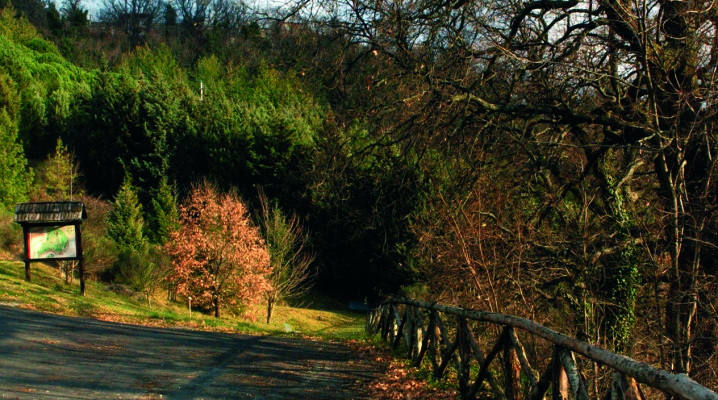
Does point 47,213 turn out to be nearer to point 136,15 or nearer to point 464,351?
point 464,351

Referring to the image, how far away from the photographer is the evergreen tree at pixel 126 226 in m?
35.2

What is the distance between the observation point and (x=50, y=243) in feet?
76.3

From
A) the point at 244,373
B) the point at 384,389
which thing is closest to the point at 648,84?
the point at 384,389

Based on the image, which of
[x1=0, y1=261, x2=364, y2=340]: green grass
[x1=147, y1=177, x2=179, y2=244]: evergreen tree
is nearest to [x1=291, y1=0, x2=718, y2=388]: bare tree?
[x1=0, y1=261, x2=364, y2=340]: green grass

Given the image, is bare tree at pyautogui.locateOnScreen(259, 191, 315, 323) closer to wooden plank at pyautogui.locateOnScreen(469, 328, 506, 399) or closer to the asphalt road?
the asphalt road

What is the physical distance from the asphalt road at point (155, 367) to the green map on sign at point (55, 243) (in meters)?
10.6

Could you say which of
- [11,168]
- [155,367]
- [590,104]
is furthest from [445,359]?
[11,168]

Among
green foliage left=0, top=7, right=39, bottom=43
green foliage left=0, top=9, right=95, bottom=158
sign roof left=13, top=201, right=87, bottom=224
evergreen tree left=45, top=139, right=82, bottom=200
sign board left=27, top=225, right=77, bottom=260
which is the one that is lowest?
sign board left=27, top=225, right=77, bottom=260

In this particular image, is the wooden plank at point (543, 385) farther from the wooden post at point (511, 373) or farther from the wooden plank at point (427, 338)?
the wooden plank at point (427, 338)

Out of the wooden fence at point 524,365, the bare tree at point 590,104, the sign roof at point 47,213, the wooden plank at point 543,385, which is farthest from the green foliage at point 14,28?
the wooden plank at point 543,385

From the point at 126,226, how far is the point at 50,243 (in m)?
12.5

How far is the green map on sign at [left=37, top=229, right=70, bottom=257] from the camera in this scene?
2325cm

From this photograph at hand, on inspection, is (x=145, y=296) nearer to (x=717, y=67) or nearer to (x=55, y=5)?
(x=717, y=67)

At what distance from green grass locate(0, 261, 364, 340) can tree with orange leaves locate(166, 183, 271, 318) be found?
1.21m
